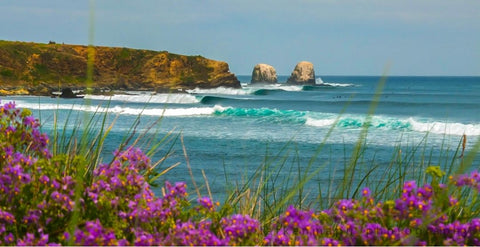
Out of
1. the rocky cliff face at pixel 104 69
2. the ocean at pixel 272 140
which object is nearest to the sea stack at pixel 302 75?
the rocky cliff face at pixel 104 69

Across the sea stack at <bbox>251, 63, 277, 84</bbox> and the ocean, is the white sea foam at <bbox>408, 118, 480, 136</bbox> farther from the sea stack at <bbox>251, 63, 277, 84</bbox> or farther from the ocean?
the sea stack at <bbox>251, 63, 277, 84</bbox>

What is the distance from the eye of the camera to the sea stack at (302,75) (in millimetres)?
82750

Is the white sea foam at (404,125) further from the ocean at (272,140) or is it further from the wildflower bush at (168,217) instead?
the wildflower bush at (168,217)

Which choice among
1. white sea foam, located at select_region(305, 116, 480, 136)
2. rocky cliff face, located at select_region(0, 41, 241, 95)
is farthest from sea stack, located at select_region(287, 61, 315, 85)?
white sea foam, located at select_region(305, 116, 480, 136)

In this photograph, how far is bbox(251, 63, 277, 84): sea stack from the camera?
8212 cm

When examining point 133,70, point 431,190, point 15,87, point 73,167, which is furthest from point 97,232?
point 133,70

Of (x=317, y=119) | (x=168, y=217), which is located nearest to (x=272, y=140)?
(x=317, y=119)

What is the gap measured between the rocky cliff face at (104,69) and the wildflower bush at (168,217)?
4384cm

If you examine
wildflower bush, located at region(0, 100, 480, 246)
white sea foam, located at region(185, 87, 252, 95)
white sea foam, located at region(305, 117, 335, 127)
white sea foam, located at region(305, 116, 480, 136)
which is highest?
wildflower bush, located at region(0, 100, 480, 246)

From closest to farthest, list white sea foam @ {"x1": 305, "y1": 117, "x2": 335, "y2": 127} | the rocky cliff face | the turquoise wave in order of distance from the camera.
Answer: the turquoise wave, white sea foam @ {"x1": 305, "y1": 117, "x2": 335, "y2": 127}, the rocky cliff face

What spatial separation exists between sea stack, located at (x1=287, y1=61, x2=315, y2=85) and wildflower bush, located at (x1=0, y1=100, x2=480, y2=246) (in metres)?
80.4

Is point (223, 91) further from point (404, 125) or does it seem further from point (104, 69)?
point (404, 125)

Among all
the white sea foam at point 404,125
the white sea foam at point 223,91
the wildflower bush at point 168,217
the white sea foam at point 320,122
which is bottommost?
the white sea foam at point 223,91

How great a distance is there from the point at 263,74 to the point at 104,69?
28984mm
